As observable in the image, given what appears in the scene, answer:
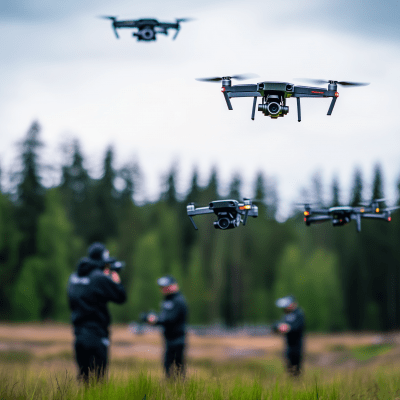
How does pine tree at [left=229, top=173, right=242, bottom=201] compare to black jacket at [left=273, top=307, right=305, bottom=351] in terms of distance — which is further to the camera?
pine tree at [left=229, top=173, right=242, bottom=201]

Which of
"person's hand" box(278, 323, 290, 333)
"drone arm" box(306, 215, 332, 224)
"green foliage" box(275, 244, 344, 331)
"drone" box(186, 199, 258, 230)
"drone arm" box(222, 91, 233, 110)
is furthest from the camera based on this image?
"green foliage" box(275, 244, 344, 331)

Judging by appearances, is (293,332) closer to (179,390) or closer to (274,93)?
(179,390)

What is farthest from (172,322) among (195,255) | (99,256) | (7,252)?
(195,255)

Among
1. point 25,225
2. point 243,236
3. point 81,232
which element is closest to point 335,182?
point 243,236

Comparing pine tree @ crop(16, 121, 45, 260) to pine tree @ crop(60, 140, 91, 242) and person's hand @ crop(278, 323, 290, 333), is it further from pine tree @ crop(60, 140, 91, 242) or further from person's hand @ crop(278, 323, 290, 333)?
person's hand @ crop(278, 323, 290, 333)

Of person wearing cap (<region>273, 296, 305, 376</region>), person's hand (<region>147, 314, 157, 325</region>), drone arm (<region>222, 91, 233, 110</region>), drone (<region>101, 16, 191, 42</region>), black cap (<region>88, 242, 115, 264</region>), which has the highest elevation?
drone (<region>101, 16, 191, 42</region>)

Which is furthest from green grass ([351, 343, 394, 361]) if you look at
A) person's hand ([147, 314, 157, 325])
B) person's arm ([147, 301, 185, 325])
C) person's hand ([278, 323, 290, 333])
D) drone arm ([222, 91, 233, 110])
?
drone arm ([222, 91, 233, 110])
